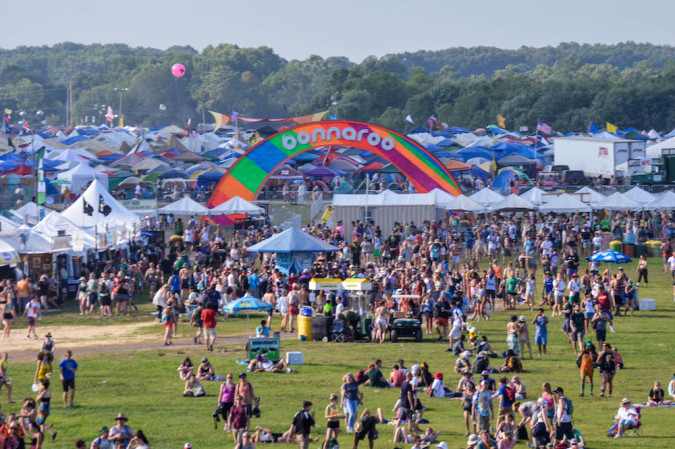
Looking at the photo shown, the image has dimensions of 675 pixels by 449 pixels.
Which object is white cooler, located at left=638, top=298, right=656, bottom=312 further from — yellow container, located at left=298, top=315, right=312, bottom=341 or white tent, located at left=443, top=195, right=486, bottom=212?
white tent, located at left=443, top=195, right=486, bottom=212

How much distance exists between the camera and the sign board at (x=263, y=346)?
2627cm

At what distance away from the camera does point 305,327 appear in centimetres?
3000

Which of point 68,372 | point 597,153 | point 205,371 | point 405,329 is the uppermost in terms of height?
point 597,153

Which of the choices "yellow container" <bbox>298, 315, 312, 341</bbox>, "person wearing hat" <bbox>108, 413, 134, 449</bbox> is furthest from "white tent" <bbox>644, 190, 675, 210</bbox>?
"person wearing hat" <bbox>108, 413, 134, 449</bbox>

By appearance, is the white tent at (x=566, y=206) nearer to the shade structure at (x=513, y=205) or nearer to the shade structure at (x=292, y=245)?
the shade structure at (x=513, y=205)

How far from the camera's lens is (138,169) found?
68.8 meters

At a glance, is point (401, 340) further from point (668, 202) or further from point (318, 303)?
point (668, 202)

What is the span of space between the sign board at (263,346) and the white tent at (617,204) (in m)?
23.2

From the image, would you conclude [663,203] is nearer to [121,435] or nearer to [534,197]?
[534,197]

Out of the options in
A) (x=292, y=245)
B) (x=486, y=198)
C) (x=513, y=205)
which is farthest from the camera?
(x=486, y=198)

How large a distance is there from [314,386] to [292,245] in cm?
1211

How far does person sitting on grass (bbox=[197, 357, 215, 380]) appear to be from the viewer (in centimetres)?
2474

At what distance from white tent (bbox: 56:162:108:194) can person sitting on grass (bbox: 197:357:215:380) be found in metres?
35.5

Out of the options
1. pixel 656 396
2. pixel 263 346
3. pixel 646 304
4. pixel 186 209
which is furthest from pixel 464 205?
pixel 656 396
